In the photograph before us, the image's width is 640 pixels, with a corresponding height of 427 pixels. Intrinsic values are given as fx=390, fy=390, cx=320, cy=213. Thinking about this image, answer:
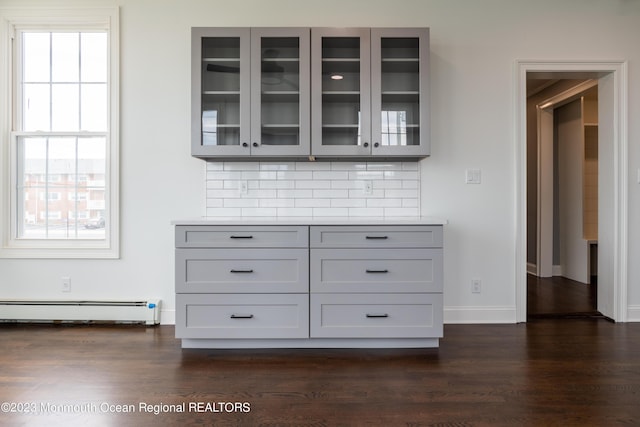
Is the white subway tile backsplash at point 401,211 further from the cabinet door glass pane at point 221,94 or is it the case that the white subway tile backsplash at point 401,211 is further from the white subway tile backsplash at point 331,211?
the cabinet door glass pane at point 221,94

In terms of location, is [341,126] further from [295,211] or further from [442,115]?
[442,115]

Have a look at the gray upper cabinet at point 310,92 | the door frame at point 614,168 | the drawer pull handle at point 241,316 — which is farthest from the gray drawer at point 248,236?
the door frame at point 614,168

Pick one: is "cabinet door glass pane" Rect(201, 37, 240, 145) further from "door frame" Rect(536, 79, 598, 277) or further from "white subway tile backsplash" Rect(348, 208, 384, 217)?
"door frame" Rect(536, 79, 598, 277)

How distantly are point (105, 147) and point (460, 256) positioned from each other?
3.01m

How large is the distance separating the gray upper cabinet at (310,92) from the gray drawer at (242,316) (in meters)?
1.00

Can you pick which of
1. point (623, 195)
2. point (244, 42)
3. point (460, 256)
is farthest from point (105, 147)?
point (623, 195)

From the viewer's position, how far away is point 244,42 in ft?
9.00

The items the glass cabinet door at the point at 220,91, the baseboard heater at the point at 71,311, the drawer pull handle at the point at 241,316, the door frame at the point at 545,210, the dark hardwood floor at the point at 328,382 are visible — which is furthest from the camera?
the door frame at the point at 545,210

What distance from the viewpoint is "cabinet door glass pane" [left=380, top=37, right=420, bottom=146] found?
110 inches

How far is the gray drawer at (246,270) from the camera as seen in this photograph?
2523mm

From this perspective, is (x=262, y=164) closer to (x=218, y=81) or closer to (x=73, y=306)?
(x=218, y=81)

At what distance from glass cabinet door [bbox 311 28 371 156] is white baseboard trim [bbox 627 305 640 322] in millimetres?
2512

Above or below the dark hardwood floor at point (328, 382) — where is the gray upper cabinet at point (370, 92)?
above

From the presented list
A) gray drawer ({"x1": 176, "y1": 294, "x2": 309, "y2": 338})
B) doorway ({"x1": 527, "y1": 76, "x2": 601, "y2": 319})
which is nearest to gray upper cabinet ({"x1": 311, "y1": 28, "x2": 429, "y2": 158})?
gray drawer ({"x1": 176, "y1": 294, "x2": 309, "y2": 338})
